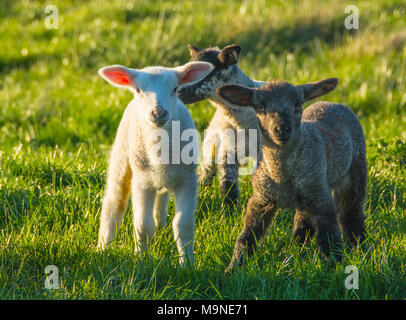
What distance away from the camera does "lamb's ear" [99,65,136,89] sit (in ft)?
13.8

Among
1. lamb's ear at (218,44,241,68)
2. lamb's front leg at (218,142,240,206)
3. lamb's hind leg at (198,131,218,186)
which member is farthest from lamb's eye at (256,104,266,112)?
lamb's hind leg at (198,131,218,186)

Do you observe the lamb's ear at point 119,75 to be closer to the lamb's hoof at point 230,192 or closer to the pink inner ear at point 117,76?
the pink inner ear at point 117,76

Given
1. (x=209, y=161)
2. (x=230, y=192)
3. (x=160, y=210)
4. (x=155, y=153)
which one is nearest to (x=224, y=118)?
(x=209, y=161)

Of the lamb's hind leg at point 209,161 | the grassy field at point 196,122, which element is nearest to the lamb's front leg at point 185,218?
the grassy field at point 196,122

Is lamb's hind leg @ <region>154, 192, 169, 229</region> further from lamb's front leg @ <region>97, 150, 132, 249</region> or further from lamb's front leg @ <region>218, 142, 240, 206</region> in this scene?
lamb's front leg @ <region>218, 142, 240, 206</region>

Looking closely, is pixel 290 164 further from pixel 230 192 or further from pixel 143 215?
pixel 230 192

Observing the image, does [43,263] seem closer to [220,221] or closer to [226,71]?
[220,221]

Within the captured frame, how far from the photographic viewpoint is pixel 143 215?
430 centimetres

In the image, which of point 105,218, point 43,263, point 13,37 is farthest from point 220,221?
point 13,37

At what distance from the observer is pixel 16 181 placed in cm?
549

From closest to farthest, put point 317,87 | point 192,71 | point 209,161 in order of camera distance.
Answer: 1. point 317,87
2. point 192,71
3. point 209,161

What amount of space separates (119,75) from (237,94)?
2.93ft

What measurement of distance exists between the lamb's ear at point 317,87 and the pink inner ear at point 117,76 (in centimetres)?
126
